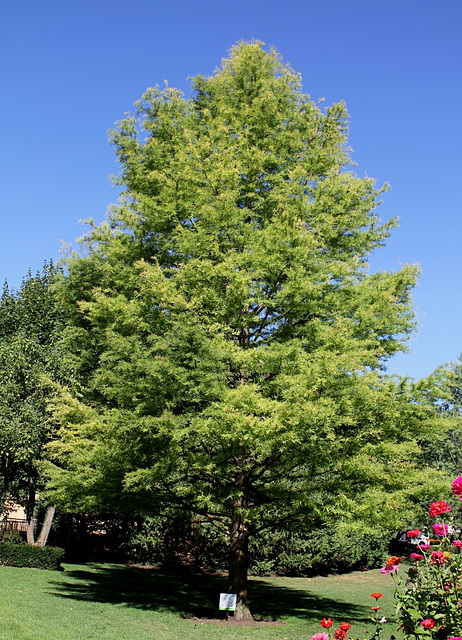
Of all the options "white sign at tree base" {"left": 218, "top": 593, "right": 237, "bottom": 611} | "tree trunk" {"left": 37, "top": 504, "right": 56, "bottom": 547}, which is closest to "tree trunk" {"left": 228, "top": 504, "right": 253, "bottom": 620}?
"white sign at tree base" {"left": 218, "top": 593, "right": 237, "bottom": 611}

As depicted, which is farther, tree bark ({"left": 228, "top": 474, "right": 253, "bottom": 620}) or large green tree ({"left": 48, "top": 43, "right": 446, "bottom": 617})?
tree bark ({"left": 228, "top": 474, "right": 253, "bottom": 620})

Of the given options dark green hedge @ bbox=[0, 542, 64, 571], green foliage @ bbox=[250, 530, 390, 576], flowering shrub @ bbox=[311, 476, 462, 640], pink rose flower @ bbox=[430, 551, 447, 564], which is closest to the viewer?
flowering shrub @ bbox=[311, 476, 462, 640]

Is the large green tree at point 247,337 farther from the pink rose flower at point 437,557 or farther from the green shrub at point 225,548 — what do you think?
the green shrub at point 225,548

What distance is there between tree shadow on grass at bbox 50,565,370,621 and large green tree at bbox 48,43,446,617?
214cm

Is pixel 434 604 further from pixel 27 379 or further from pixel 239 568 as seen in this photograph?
pixel 27 379

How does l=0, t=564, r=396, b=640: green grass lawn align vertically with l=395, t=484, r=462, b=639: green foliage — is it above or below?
below

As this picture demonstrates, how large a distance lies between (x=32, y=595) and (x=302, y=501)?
6009 mm

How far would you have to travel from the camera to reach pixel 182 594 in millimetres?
13977

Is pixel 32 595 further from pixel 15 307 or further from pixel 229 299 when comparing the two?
pixel 15 307

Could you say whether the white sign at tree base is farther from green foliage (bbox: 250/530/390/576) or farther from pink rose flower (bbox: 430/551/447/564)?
green foliage (bbox: 250/530/390/576)

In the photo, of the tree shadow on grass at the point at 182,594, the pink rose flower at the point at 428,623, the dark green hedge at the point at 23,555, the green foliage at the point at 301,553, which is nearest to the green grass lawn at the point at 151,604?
the tree shadow on grass at the point at 182,594

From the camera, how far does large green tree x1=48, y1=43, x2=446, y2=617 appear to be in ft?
28.7

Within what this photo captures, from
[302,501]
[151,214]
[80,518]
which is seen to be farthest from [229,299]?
[80,518]

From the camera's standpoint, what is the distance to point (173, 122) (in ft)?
41.4
